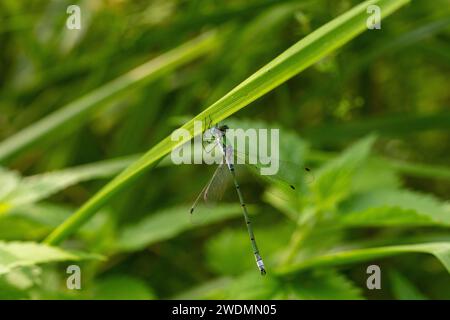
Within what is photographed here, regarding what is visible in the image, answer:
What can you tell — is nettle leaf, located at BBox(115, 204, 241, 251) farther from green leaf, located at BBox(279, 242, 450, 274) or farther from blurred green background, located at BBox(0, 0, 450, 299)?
green leaf, located at BBox(279, 242, 450, 274)

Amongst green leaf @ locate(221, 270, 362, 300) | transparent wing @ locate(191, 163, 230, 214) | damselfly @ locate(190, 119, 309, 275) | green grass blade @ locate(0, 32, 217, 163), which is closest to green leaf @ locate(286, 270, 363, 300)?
green leaf @ locate(221, 270, 362, 300)

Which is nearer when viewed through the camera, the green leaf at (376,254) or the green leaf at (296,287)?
the green leaf at (376,254)

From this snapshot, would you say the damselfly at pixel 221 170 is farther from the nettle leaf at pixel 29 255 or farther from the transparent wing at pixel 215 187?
the nettle leaf at pixel 29 255

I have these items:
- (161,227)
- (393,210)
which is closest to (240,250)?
(161,227)

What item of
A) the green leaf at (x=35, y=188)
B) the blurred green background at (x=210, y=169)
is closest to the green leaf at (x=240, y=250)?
the blurred green background at (x=210, y=169)

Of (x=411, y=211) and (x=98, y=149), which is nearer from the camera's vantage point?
(x=411, y=211)
